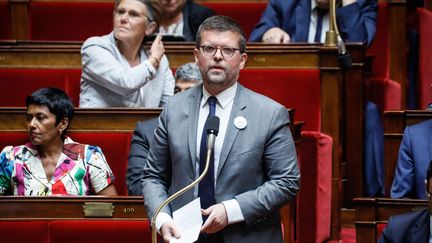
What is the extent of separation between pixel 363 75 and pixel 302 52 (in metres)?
0.17

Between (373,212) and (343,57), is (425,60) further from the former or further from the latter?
(373,212)

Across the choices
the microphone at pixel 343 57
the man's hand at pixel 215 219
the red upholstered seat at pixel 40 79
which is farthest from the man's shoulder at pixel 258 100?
the red upholstered seat at pixel 40 79

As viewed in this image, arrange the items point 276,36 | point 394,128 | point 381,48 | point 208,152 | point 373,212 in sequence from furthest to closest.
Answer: point 381,48, point 276,36, point 394,128, point 373,212, point 208,152

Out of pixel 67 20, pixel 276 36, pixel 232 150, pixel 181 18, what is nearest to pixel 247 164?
pixel 232 150

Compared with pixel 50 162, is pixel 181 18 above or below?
above

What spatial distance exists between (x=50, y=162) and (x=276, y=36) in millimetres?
685

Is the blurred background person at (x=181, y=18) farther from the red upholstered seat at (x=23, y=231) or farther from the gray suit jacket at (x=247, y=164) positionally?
the gray suit jacket at (x=247, y=164)

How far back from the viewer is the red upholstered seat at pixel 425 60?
91.1 inches

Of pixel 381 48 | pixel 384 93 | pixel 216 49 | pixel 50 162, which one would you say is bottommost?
pixel 50 162

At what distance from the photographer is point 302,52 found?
2057 millimetres

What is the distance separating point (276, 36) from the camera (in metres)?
2.27

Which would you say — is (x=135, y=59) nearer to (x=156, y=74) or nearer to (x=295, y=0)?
(x=156, y=74)

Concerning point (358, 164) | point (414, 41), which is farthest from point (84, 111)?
point (414, 41)

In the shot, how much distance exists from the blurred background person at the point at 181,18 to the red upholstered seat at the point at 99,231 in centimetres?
80
